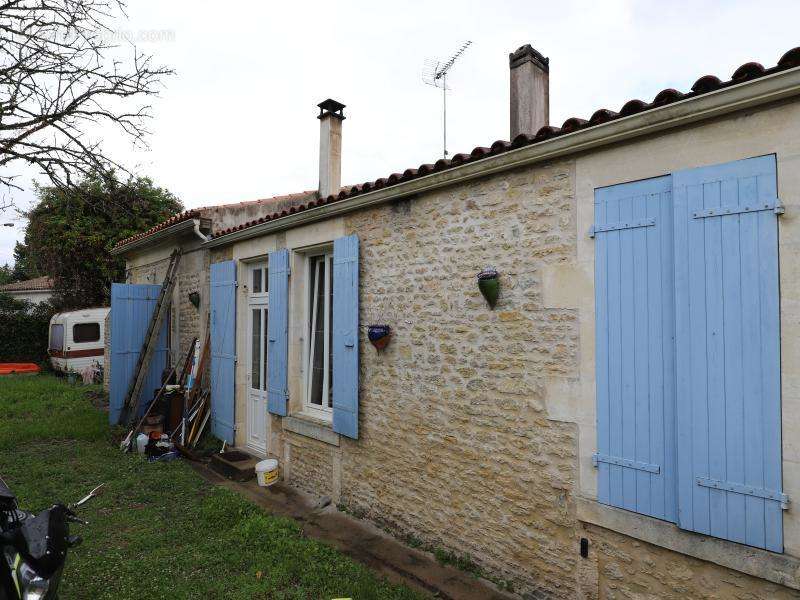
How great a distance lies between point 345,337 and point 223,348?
304 cm

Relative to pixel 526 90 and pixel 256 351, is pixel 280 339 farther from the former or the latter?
pixel 526 90

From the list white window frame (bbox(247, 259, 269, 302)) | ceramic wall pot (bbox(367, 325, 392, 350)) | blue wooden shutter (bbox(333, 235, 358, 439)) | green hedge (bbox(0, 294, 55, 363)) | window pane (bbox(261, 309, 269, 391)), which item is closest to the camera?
ceramic wall pot (bbox(367, 325, 392, 350))

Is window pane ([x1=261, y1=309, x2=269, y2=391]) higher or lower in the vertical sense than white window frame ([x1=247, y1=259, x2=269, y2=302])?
lower

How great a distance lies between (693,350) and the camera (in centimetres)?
278

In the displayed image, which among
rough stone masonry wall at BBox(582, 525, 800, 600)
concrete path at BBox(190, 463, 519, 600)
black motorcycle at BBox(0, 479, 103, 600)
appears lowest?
concrete path at BBox(190, 463, 519, 600)

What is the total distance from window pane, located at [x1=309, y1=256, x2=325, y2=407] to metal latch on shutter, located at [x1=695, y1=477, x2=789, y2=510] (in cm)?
405

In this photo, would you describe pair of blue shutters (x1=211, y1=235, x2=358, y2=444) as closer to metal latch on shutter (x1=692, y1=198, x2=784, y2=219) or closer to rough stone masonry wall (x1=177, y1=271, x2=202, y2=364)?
rough stone masonry wall (x1=177, y1=271, x2=202, y2=364)

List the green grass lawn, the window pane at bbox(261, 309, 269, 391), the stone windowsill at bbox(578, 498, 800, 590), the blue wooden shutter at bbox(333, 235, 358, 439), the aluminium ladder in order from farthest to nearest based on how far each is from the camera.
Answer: the aluminium ladder → the window pane at bbox(261, 309, 269, 391) → the blue wooden shutter at bbox(333, 235, 358, 439) → the green grass lawn → the stone windowsill at bbox(578, 498, 800, 590)

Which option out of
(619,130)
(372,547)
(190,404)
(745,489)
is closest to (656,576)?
(745,489)

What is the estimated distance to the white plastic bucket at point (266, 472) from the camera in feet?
19.1

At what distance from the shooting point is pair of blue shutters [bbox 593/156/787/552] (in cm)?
255

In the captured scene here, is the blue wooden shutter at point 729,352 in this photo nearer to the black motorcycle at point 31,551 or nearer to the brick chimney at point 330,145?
the black motorcycle at point 31,551

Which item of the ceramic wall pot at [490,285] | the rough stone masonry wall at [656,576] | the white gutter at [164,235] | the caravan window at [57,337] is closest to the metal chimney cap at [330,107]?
the white gutter at [164,235]

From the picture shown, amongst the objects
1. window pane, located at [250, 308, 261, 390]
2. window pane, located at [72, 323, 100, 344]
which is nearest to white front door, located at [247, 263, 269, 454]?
window pane, located at [250, 308, 261, 390]
